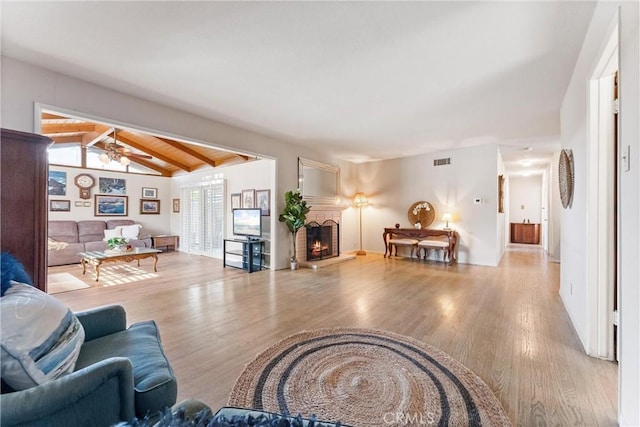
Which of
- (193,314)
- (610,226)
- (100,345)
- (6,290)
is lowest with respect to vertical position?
(193,314)

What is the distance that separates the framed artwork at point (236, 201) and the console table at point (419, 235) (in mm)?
3812

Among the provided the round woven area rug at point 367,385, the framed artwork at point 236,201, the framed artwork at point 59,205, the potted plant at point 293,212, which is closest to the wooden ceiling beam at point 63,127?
the framed artwork at point 59,205

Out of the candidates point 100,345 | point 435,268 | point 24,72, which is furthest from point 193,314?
point 435,268

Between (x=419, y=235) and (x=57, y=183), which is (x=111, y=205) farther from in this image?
A: (x=419, y=235)

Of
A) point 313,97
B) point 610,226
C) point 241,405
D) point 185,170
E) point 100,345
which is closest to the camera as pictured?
point 100,345

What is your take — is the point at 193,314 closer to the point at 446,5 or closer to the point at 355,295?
the point at 355,295

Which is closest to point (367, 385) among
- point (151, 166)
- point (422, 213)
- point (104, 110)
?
point (104, 110)

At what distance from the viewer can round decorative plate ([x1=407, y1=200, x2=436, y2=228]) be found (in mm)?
6516

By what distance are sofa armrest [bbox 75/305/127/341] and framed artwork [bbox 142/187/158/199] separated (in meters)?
8.16

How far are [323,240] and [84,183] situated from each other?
686cm

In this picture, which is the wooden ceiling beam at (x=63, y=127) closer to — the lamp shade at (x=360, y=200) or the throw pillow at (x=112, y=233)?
the throw pillow at (x=112, y=233)

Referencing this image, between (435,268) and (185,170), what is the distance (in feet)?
25.6

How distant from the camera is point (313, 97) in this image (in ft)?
10.9

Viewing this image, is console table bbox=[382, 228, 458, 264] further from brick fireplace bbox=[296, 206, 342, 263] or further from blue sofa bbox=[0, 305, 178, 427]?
blue sofa bbox=[0, 305, 178, 427]
